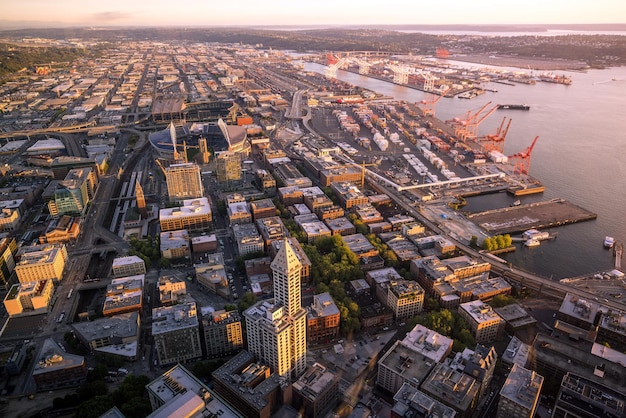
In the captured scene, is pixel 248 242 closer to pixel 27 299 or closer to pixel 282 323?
pixel 282 323

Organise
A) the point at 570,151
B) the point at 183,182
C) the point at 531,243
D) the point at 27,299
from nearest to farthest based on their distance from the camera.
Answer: the point at 27,299 → the point at 531,243 → the point at 183,182 → the point at 570,151

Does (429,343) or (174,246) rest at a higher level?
(429,343)

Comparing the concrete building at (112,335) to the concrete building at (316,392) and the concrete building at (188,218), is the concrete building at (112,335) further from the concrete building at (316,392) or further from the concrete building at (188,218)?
the concrete building at (188,218)

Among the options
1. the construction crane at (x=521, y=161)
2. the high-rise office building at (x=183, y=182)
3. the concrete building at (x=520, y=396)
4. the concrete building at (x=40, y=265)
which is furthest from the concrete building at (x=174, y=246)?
the construction crane at (x=521, y=161)

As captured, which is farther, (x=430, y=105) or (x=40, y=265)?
(x=430, y=105)

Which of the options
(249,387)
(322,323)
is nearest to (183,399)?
(249,387)

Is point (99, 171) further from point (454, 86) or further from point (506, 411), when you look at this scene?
point (454, 86)

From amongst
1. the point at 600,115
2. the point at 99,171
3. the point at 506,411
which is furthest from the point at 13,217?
the point at 600,115
